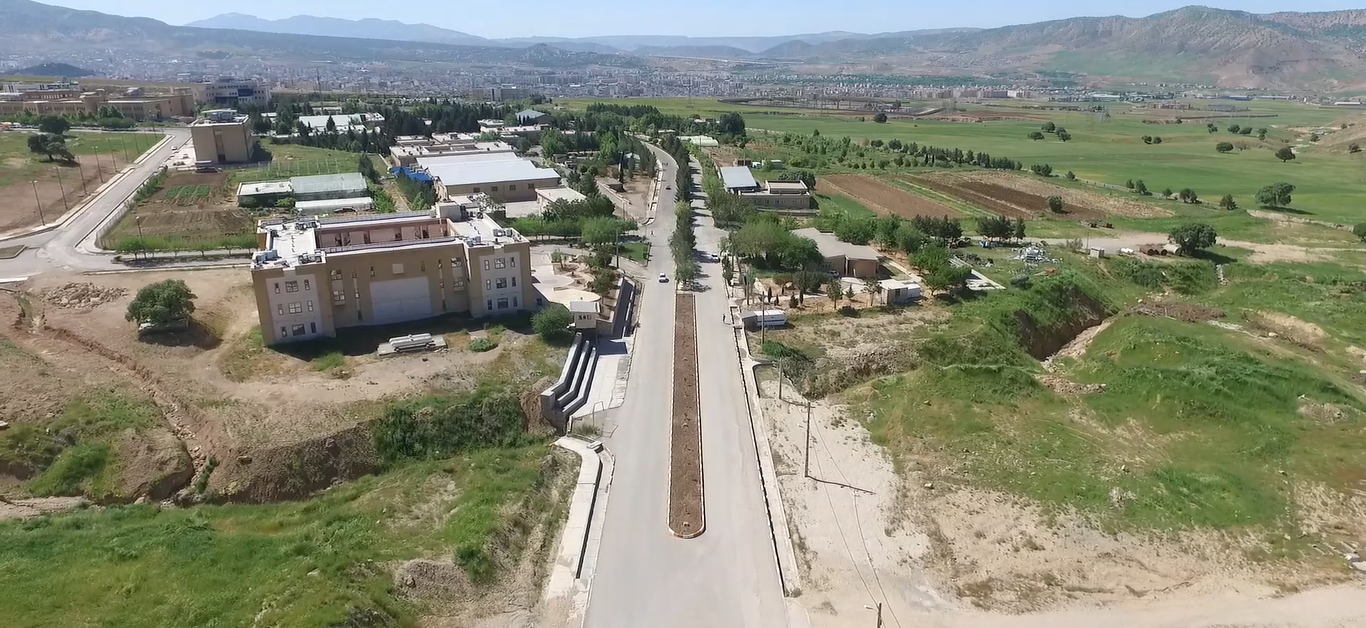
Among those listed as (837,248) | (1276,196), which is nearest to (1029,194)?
(1276,196)

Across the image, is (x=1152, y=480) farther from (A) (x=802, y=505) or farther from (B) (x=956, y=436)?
(A) (x=802, y=505)

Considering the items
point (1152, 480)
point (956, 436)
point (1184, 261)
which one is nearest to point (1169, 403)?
point (1152, 480)

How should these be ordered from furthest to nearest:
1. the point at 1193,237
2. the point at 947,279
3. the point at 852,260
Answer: the point at 1193,237
the point at 852,260
the point at 947,279

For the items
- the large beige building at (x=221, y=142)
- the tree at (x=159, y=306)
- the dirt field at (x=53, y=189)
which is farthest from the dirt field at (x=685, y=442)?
the large beige building at (x=221, y=142)

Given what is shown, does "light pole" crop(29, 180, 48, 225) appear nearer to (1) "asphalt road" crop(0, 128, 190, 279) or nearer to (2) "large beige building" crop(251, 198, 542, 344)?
(1) "asphalt road" crop(0, 128, 190, 279)

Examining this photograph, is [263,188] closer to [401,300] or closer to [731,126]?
[401,300]

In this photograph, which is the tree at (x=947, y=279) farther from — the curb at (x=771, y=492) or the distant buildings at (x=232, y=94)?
the distant buildings at (x=232, y=94)
